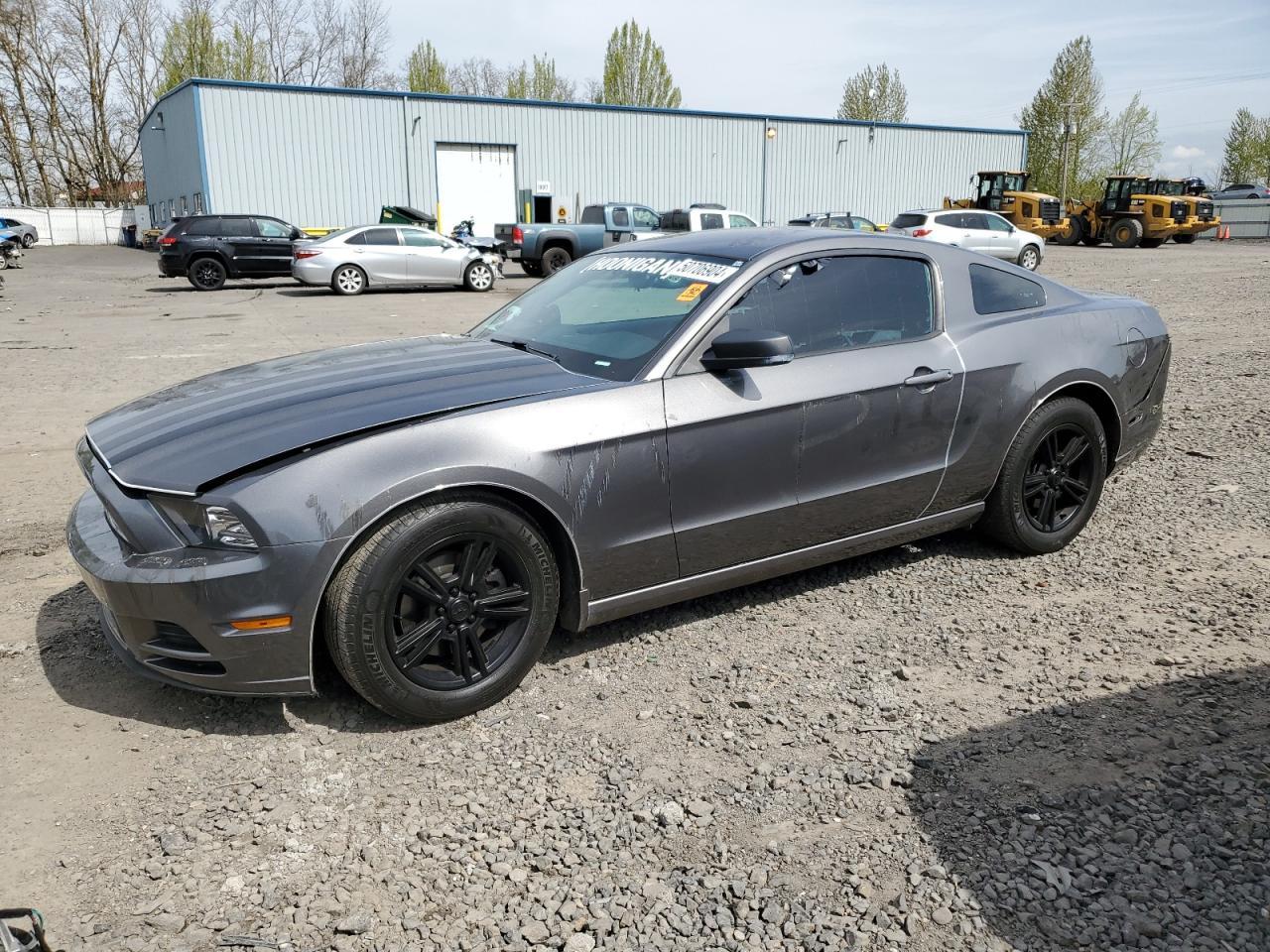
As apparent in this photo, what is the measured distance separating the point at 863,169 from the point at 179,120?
92.3ft

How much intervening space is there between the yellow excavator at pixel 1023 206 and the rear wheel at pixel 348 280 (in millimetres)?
23294

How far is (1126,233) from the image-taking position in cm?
3538

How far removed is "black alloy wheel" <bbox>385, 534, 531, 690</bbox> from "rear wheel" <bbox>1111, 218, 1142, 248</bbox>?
125 ft

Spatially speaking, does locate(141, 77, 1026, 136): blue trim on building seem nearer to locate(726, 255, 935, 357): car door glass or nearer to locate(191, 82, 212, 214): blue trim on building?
locate(191, 82, 212, 214): blue trim on building

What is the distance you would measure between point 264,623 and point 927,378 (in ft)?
8.82

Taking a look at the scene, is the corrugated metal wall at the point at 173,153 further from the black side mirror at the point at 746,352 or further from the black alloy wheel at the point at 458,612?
the black alloy wheel at the point at 458,612

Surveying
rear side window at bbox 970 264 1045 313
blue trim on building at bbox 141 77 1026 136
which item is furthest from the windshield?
blue trim on building at bbox 141 77 1026 136

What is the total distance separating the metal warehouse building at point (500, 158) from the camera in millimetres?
32906

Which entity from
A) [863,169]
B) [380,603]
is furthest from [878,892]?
[863,169]

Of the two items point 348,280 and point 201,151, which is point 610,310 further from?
point 201,151

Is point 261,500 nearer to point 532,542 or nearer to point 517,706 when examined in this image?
point 532,542

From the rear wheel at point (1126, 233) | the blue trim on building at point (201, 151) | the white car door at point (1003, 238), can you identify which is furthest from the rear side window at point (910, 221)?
the blue trim on building at point (201, 151)

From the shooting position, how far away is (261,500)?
2803mm

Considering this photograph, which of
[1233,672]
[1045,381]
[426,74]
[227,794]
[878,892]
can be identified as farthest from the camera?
[426,74]
